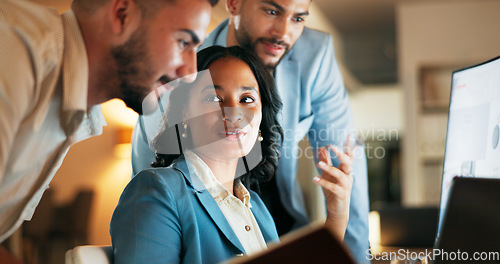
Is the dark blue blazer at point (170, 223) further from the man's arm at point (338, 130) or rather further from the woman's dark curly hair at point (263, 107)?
the man's arm at point (338, 130)

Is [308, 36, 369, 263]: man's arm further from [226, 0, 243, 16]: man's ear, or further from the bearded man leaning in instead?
the bearded man leaning in

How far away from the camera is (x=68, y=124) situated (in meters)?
0.72

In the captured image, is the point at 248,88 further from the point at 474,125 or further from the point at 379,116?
the point at 379,116

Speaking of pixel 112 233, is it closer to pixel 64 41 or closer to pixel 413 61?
pixel 64 41

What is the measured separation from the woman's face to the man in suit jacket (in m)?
0.06

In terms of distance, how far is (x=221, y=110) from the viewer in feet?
2.82

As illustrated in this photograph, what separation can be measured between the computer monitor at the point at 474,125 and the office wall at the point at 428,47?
8.52ft

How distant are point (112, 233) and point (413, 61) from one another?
339 cm

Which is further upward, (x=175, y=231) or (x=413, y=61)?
(x=413, y=61)

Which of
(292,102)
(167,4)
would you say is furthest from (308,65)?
(167,4)

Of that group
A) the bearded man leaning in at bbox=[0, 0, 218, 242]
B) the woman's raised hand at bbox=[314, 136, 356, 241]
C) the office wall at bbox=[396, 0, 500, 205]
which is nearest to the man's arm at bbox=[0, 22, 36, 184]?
the bearded man leaning in at bbox=[0, 0, 218, 242]

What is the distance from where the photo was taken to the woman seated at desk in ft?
2.61

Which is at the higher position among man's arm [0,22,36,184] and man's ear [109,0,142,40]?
man's ear [109,0,142,40]

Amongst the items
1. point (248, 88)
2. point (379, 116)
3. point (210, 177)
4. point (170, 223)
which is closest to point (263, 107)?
point (248, 88)
